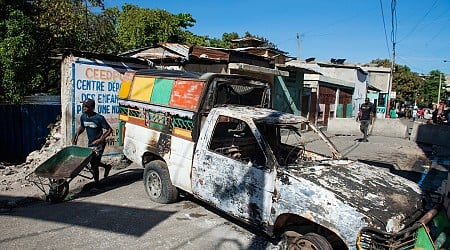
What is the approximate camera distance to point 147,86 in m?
5.90

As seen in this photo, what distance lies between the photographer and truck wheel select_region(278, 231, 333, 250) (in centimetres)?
320

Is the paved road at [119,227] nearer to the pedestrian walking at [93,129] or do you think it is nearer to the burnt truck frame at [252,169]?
the burnt truck frame at [252,169]

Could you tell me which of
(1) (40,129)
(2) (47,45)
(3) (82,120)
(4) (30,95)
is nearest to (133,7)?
(2) (47,45)

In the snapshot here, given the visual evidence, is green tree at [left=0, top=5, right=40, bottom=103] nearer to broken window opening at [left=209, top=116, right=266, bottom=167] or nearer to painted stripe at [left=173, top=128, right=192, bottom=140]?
painted stripe at [left=173, top=128, right=192, bottom=140]

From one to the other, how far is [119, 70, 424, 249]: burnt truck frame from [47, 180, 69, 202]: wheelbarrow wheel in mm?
1199

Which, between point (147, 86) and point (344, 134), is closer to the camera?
point (147, 86)

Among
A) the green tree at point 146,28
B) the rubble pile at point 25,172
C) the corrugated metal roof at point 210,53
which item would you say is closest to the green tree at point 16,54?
the rubble pile at point 25,172

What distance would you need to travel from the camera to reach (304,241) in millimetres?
3355

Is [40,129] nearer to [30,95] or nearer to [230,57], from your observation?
[30,95]

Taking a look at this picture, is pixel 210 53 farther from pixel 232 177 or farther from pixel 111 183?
pixel 232 177

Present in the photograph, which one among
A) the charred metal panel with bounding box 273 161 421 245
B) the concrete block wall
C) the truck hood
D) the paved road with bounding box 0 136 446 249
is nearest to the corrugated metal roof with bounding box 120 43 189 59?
the paved road with bounding box 0 136 446 249

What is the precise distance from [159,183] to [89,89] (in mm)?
3721

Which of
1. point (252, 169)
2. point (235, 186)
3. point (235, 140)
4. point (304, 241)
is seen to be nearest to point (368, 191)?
point (304, 241)

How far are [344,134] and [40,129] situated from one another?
14.4 meters
